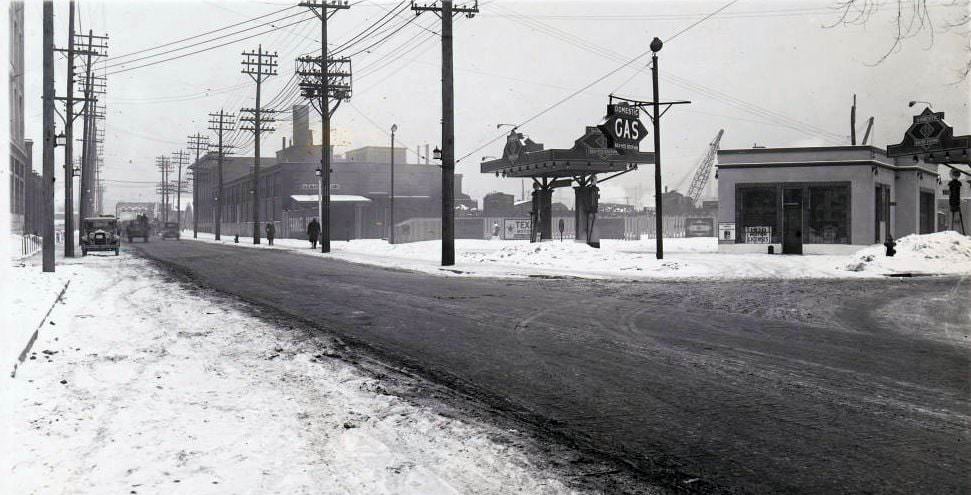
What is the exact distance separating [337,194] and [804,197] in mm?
53630

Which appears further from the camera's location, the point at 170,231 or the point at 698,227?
the point at 698,227

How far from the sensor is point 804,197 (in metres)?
33.3

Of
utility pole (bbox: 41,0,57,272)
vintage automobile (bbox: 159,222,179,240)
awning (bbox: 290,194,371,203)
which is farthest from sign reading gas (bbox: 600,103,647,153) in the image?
vintage automobile (bbox: 159,222,179,240)

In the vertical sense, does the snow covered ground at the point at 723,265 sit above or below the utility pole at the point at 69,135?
below

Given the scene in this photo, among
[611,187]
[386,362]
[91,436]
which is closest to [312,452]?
[91,436]

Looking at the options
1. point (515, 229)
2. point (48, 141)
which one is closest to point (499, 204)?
point (515, 229)

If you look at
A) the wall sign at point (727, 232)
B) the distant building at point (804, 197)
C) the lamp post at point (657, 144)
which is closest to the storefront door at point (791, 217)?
the distant building at point (804, 197)

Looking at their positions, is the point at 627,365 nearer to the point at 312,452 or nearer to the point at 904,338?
the point at 312,452

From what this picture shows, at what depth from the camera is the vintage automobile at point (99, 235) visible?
31.9 metres

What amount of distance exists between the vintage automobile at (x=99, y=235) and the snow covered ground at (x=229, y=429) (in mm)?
26866

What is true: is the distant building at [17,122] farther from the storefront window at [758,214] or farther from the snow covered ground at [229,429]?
the snow covered ground at [229,429]

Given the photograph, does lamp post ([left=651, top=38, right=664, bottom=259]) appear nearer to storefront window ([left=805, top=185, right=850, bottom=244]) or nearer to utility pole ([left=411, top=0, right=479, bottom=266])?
utility pole ([left=411, top=0, right=479, bottom=266])

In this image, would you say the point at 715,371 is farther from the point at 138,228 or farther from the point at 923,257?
the point at 138,228

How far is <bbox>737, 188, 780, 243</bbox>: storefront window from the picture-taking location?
1324 inches
